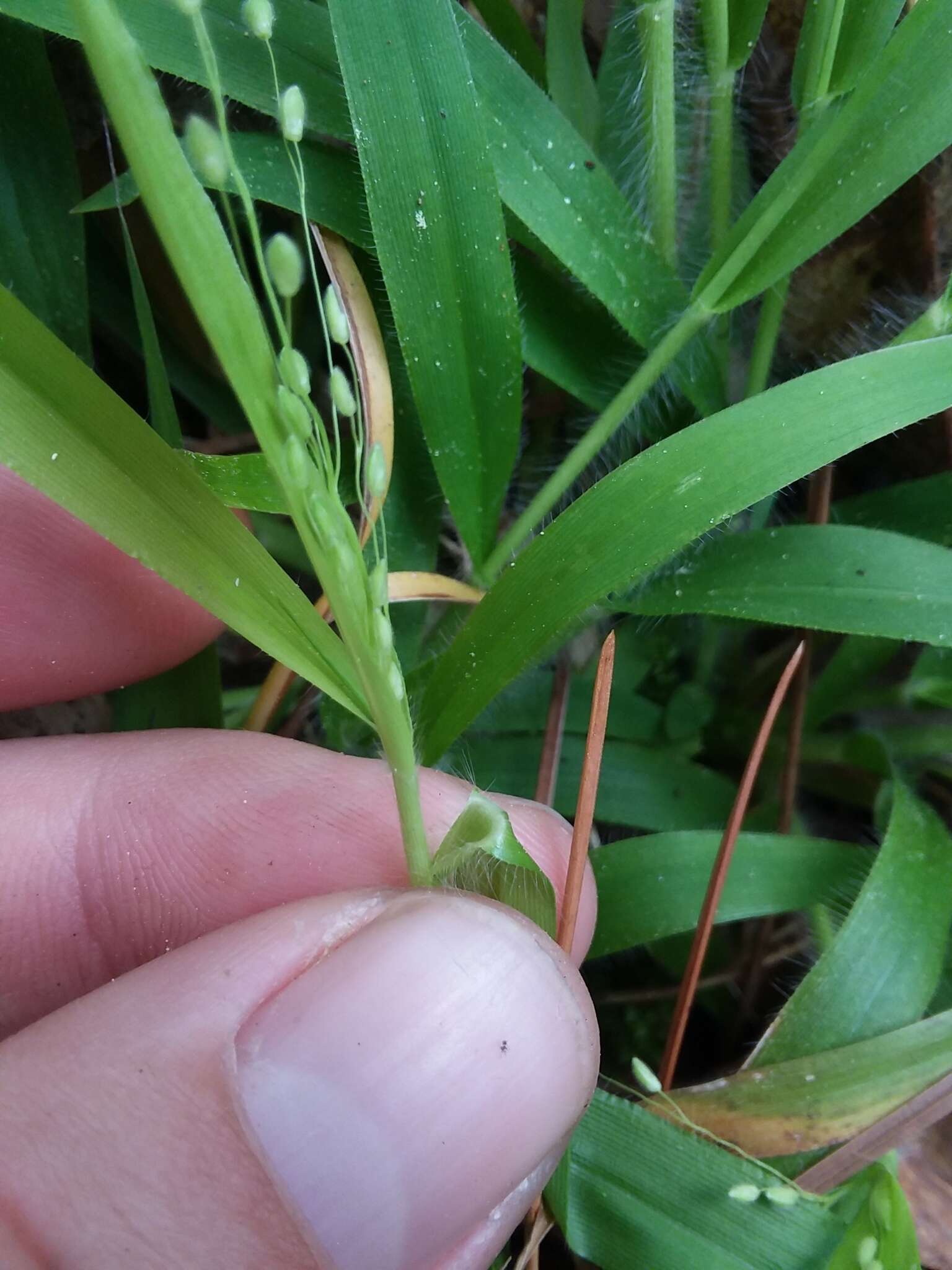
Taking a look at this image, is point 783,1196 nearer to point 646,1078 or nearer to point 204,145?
point 646,1078

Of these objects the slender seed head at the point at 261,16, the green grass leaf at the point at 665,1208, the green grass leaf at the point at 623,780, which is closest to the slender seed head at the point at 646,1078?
the green grass leaf at the point at 665,1208

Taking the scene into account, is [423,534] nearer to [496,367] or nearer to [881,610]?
[496,367]

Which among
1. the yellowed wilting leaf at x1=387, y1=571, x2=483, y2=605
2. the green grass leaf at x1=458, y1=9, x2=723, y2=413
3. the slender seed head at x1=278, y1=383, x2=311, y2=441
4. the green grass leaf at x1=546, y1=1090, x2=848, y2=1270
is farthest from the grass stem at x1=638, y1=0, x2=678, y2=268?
the green grass leaf at x1=546, y1=1090, x2=848, y2=1270

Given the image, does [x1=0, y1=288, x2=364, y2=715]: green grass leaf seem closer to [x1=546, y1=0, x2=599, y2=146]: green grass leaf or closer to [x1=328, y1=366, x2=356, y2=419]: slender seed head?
[x1=328, y1=366, x2=356, y2=419]: slender seed head

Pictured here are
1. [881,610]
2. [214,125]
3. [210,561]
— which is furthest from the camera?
[214,125]

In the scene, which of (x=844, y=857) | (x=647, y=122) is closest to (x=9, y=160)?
(x=647, y=122)
